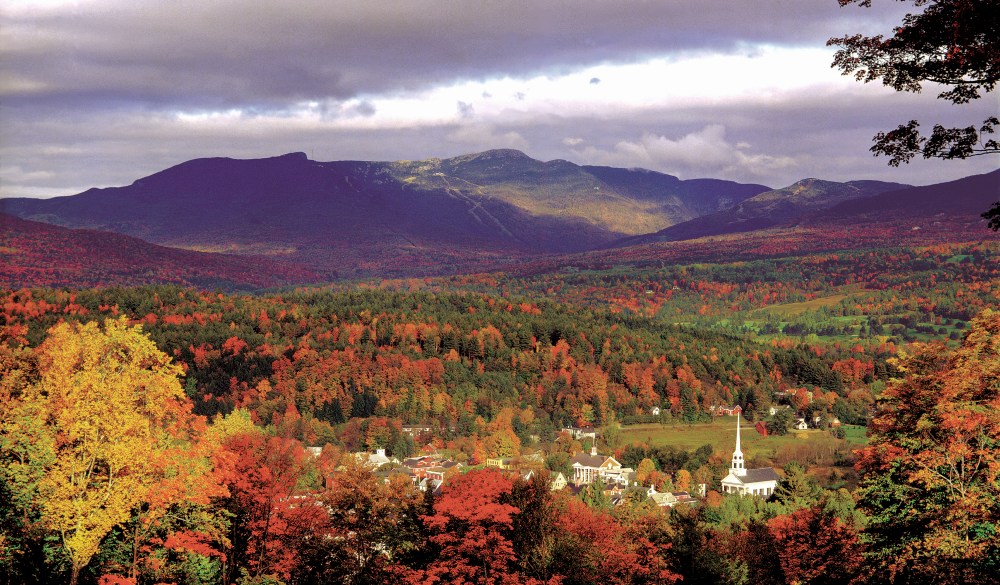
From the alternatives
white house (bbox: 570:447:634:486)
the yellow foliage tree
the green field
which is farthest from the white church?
the yellow foliage tree

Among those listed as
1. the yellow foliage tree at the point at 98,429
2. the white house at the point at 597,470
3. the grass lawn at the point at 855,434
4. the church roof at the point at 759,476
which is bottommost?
the grass lawn at the point at 855,434

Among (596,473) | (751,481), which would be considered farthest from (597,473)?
(751,481)

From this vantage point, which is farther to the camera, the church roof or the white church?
the church roof

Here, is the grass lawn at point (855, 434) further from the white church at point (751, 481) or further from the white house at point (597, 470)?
the white house at point (597, 470)

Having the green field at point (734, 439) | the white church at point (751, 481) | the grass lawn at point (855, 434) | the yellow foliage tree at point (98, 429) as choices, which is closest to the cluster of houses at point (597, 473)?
the white church at point (751, 481)

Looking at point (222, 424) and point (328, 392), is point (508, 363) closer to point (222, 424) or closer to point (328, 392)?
point (328, 392)

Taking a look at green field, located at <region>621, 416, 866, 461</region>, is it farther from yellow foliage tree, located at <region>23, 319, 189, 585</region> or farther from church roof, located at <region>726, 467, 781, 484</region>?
yellow foliage tree, located at <region>23, 319, 189, 585</region>

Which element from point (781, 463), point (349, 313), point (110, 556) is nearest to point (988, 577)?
point (110, 556)
